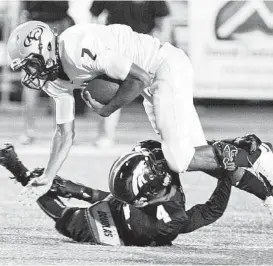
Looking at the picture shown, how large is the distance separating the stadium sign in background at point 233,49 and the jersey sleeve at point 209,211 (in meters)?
6.48

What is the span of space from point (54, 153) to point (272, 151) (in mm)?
1213

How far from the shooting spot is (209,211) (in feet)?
18.6

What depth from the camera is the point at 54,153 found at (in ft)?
19.4

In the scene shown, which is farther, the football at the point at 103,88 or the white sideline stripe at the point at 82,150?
the white sideline stripe at the point at 82,150

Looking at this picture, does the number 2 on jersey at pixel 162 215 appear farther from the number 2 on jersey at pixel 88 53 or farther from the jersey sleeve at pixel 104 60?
the number 2 on jersey at pixel 88 53

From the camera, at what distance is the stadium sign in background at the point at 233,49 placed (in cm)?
1218

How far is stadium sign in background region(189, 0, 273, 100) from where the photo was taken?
12.2m

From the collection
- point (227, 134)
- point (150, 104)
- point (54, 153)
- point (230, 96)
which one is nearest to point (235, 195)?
point (150, 104)

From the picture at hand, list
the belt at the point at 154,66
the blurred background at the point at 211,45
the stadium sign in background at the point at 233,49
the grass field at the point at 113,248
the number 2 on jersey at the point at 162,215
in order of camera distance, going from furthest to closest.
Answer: the stadium sign in background at the point at 233,49 < the blurred background at the point at 211,45 < the belt at the point at 154,66 < the number 2 on jersey at the point at 162,215 < the grass field at the point at 113,248

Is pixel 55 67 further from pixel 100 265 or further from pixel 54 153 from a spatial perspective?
pixel 100 265

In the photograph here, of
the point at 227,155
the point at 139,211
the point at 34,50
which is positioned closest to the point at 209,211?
the point at 227,155

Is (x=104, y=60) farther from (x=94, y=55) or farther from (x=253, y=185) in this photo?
(x=253, y=185)

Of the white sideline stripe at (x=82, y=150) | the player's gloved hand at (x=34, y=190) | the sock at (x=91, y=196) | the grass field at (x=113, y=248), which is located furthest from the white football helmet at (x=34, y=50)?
the white sideline stripe at (x=82, y=150)

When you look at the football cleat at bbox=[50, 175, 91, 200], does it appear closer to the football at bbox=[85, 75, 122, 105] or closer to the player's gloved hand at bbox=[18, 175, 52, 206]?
the player's gloved hand at bbox=[18, 175, 52, 206]
